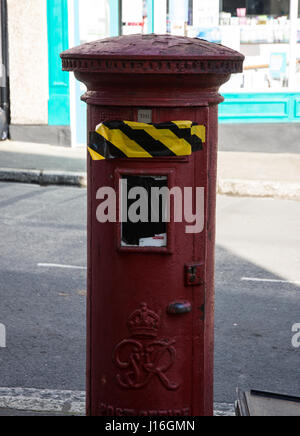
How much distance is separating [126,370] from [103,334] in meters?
0.17

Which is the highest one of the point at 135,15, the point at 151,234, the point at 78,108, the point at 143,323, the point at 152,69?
the point at 152,69

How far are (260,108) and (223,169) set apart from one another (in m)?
2.14

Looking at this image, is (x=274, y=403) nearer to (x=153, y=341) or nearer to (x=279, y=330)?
(x=153, y=341)

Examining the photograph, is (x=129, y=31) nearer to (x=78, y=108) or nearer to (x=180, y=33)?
(x=180, y=33)

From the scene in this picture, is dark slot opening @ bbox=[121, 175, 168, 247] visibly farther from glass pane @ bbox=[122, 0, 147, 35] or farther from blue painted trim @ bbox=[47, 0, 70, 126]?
glass pane @ bbox=[122, 0, 147, 35]

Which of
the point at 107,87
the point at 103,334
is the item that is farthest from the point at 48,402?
the point at 107,87

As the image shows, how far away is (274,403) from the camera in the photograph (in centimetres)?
358

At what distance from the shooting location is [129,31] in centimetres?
1362

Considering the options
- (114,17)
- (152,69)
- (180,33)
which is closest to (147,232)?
(152,69)

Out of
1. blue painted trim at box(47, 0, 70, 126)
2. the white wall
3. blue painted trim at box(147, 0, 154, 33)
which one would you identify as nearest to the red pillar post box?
blue painted trim at box(47, 0, 70, 126)

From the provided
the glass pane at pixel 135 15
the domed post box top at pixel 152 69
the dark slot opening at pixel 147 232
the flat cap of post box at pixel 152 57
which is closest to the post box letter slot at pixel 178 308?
the dark slot opening at pixel 147 232

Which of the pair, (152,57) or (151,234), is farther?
(151,234)

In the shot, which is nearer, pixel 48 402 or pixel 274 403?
pixel 274 403

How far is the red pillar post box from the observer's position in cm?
312
